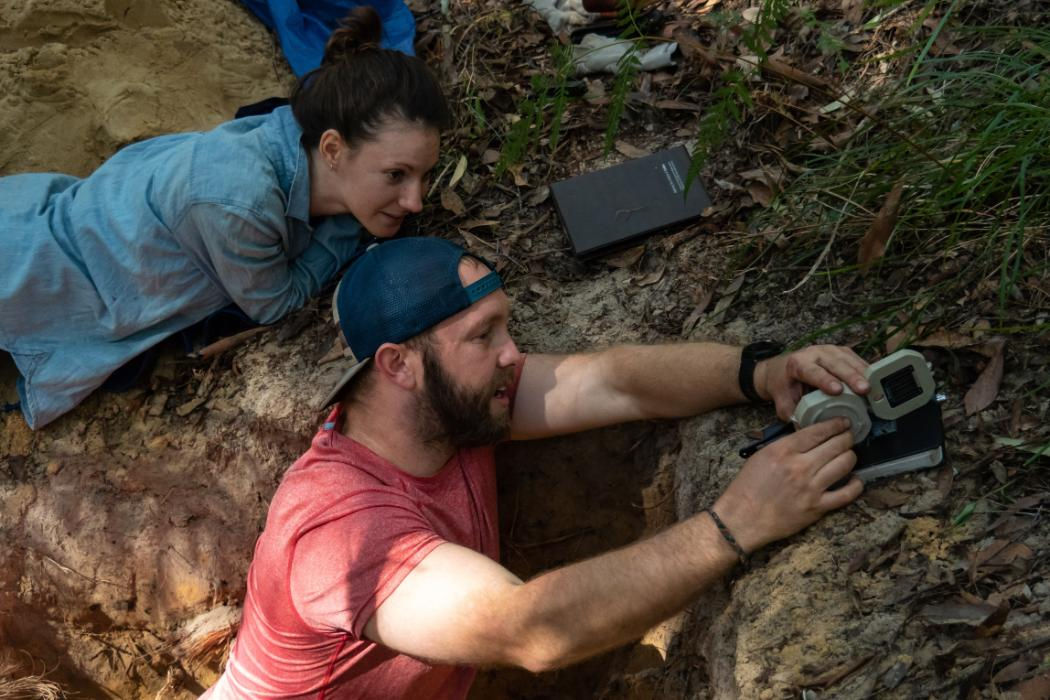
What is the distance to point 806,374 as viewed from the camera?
2.47 m

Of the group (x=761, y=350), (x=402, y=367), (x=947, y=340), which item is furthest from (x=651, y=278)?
(x=947, y=340)

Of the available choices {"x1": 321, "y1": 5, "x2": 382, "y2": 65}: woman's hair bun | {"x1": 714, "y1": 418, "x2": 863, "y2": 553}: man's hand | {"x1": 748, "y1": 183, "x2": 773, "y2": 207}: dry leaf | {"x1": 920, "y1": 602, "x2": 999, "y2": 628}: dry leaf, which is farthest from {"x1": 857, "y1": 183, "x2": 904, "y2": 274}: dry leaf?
{"x1": 321, "y1": 5, "x2": 382, "y2": 65}: woman's hair bun

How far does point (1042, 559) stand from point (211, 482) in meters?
3.09

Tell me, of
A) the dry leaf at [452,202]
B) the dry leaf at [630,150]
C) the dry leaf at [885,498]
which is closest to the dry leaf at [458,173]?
the dry leaf at [452,202]

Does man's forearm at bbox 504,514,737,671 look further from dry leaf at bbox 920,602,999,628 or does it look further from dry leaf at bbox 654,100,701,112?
dry leaf at bbox 654,100,701,112

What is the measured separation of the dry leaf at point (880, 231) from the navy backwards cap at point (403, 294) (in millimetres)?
1170

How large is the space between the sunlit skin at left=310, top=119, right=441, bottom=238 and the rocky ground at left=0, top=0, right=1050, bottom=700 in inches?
14.5

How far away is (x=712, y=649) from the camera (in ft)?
8.38

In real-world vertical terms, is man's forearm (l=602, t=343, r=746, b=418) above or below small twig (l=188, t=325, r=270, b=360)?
above

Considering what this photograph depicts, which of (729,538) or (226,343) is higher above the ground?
(729,538)

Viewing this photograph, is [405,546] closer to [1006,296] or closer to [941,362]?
[941,362]

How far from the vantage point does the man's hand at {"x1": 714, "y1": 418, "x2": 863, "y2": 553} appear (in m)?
2.33

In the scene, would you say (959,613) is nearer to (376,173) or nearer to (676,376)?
(676,376)

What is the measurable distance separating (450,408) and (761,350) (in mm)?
988
